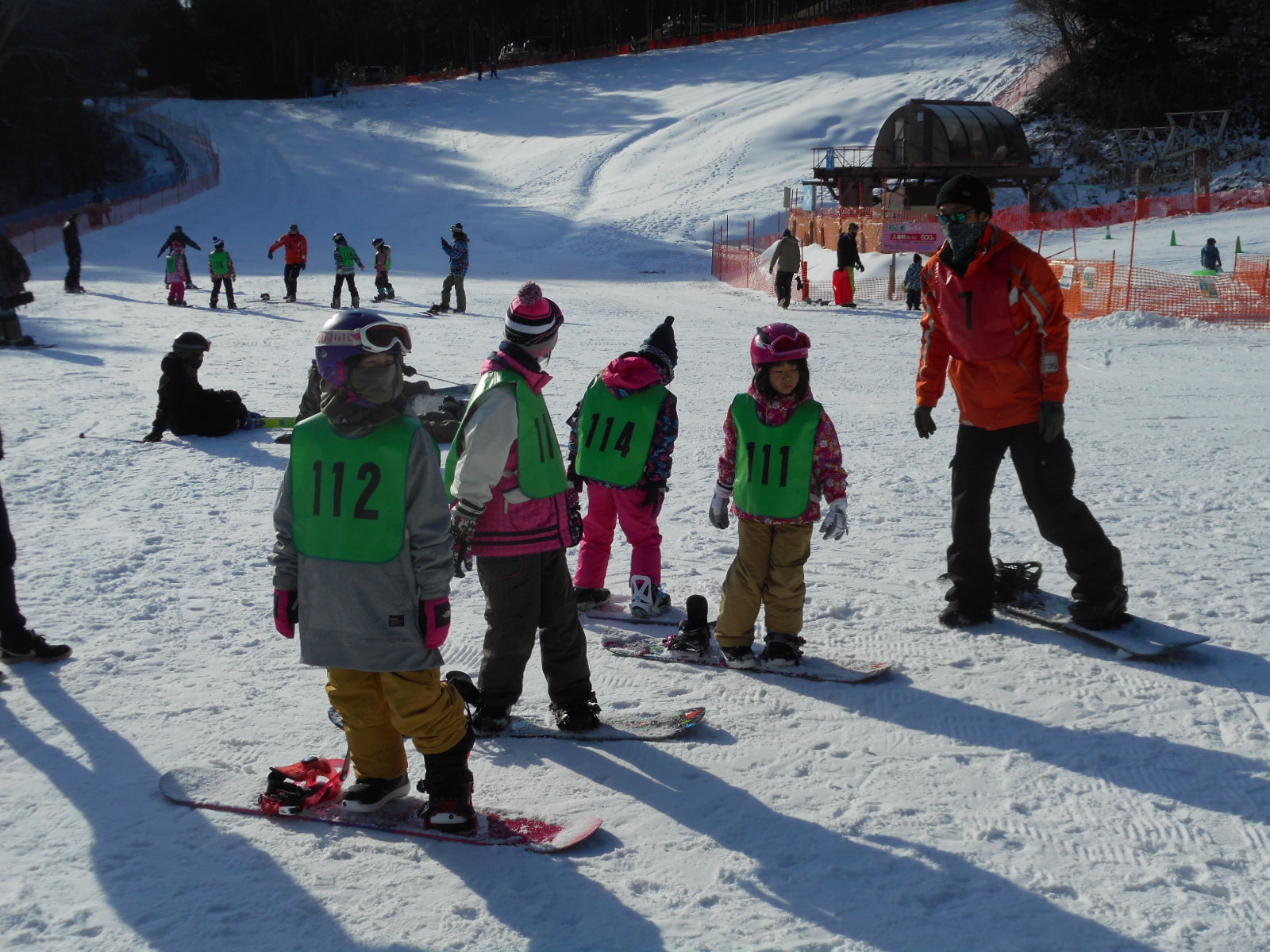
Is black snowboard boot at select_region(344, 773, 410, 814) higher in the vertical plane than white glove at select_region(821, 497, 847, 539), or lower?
lower

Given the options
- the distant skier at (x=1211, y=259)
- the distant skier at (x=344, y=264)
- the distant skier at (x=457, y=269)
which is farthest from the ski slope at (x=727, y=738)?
the distant skier at (x=1211, y=259)

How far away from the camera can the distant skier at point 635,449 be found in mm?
5051

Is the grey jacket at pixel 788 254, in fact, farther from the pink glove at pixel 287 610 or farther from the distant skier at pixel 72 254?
the pink glove at pixel 287 610

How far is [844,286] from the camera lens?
20.1m

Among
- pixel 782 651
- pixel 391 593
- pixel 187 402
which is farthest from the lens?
pixel 187 402

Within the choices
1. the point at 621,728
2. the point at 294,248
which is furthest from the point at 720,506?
the point at 294,248

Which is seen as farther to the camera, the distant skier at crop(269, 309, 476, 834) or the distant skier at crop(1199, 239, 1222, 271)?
the distant skier at crop(1199, 239, 1222, 271)

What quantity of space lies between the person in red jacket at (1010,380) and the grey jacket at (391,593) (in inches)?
103

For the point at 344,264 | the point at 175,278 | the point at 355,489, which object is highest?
the point at 344,264

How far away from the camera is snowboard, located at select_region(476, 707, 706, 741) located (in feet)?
12.8

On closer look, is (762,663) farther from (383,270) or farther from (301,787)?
(383,270)

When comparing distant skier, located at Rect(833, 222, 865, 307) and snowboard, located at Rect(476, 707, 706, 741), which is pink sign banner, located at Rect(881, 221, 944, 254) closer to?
distant skier, located at Rect(833, 222, 865, 307)

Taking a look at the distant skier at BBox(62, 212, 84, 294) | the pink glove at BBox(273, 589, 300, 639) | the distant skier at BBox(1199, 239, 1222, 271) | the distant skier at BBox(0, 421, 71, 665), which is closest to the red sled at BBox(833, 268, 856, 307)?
the distant skier at BBox(1199, 239, 1222, 271)

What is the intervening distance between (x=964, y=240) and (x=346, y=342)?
9.13 ft
